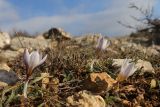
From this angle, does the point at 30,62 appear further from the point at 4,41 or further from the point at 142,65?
the point at 4,41

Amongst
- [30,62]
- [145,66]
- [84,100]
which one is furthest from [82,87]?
[145,66]

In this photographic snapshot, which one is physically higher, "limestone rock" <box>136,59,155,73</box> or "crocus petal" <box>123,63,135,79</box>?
"crocus petal" <box>123,63,135,79</box>

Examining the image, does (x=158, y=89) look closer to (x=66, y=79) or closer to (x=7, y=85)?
(x=66, y=79)

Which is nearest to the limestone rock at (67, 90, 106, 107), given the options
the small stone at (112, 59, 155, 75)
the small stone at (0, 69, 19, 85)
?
the small stone at (0, 69, 19, 85)

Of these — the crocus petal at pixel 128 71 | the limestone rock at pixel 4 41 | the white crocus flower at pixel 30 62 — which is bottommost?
the limestone rock at pixel 4 41

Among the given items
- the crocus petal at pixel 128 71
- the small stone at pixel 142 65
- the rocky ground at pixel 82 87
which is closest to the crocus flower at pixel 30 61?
the rocky ground at pixel 82 87

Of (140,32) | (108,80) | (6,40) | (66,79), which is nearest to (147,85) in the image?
(108,80)

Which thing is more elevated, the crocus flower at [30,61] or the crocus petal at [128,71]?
the crocus flower at [30,61]

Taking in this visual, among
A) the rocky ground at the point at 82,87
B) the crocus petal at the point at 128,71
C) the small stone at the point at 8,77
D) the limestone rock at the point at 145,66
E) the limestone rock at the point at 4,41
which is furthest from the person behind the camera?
the limestone rock at the point at 4,41

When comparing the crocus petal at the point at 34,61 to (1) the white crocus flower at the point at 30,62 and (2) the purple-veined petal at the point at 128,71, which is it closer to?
(1) the white crocus flower at the point at 30,62

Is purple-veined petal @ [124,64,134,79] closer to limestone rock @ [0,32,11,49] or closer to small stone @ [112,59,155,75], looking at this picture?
small stone @ [112,59,155,75]
